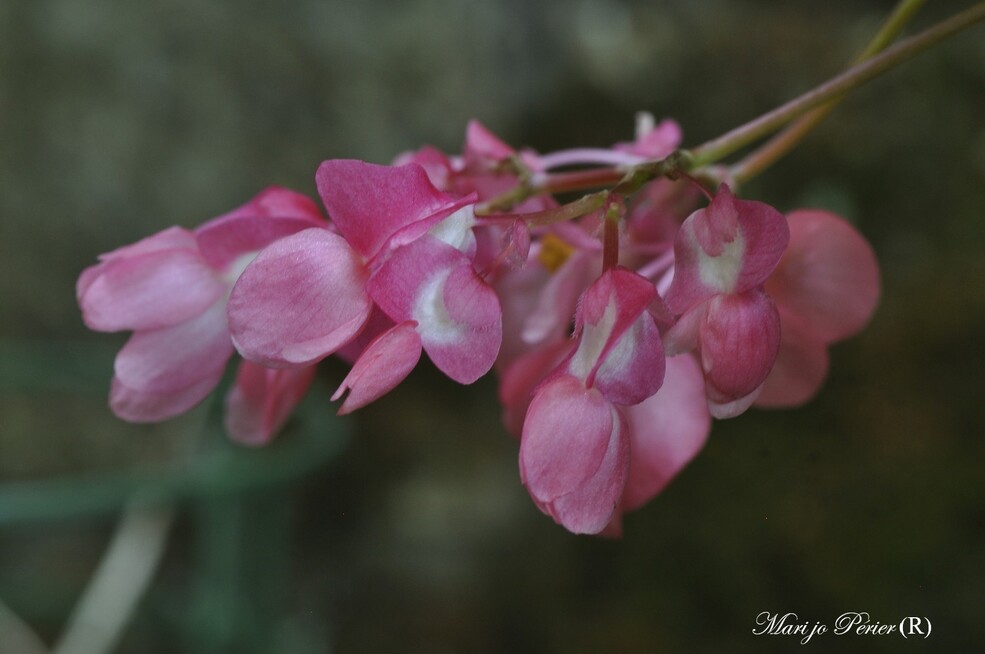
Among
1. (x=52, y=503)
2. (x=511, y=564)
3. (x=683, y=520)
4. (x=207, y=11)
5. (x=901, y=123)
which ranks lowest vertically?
(x=511, y=564)

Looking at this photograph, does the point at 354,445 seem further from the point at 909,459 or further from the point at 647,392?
the point at 647,392

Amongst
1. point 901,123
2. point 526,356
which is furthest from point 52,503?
point 901,123

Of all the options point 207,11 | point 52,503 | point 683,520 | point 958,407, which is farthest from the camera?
point 207,11

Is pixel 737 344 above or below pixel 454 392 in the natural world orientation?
above

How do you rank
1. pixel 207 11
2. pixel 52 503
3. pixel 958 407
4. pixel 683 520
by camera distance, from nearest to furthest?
pixel 52 503
pixel 958 407
pixel 683 520
pixel 207 11

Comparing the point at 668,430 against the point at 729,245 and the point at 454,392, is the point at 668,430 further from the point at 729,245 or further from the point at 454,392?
the point at 454,392

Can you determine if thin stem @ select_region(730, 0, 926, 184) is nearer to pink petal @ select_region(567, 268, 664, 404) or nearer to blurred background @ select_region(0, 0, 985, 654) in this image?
pink petal @ select_region(567, 268, 664, 404)

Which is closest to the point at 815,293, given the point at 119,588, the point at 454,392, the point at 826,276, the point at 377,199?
the point at 826,276
